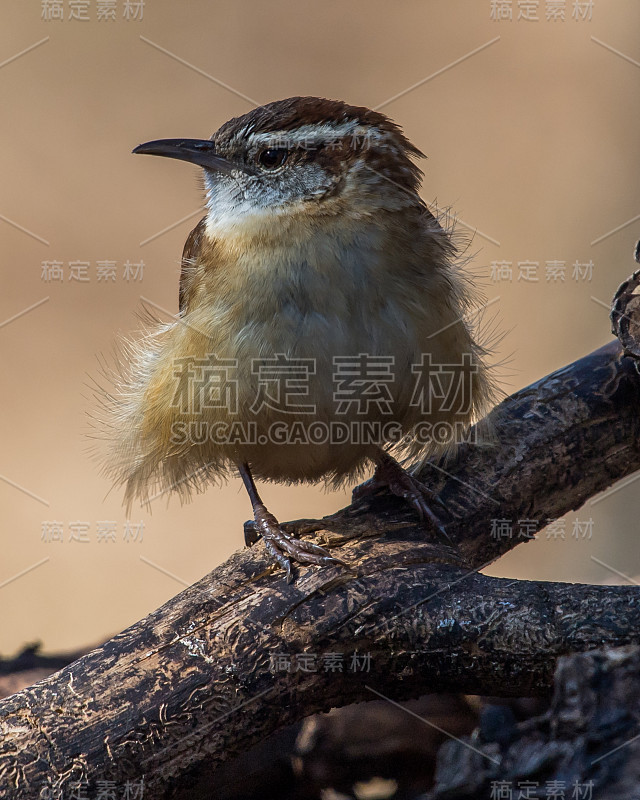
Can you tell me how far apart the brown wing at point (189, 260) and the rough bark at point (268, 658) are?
3.29ft

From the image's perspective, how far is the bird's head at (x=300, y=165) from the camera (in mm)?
2688

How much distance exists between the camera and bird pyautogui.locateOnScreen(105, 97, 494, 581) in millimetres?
2578

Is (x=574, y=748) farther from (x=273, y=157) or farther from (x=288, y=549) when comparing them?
(x=273, y=157)

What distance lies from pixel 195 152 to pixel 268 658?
1.66 m

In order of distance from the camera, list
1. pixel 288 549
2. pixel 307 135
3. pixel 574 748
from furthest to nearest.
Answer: pixel 307 135, pixel 288 549, pixel 574 748

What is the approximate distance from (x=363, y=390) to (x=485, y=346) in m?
0.76

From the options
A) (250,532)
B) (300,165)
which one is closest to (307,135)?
(300,165)

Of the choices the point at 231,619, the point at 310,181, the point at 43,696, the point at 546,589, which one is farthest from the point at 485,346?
the point at 43,696

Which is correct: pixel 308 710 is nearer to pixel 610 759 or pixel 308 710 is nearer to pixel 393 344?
pixel 610 759

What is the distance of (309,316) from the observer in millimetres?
2568

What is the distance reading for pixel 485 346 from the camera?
3.23 meters

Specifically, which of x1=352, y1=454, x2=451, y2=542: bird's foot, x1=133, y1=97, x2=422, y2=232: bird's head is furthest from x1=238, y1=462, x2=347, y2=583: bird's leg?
x1=133, y1=97, x2=422, y2=232: bird's head

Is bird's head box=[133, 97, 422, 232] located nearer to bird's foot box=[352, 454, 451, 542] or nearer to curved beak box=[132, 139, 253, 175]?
curved beak box=[132, 139, 253, 175]

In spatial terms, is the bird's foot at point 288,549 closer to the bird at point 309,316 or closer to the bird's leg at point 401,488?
the bird at point 309,316
